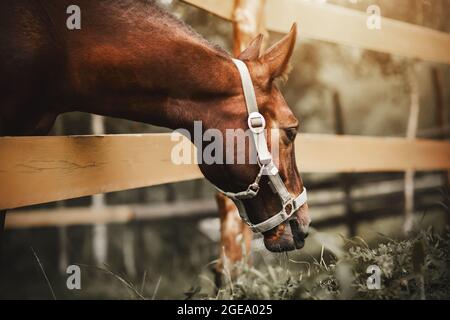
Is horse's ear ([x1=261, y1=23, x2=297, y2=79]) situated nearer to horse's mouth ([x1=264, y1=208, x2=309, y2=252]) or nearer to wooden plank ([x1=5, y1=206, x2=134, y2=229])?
horse's mouth ([x1=264, y1=208, x2=309, y2=252])

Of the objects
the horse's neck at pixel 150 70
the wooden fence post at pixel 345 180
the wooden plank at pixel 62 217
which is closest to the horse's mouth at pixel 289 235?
the horse's neck at pixel 150 70

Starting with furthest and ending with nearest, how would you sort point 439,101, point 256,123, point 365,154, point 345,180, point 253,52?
point 345,180
point 439,101
point 365,154
point 253,52
point 256,123

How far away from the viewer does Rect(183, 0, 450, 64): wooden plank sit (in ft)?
10.6

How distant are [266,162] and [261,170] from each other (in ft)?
0.14

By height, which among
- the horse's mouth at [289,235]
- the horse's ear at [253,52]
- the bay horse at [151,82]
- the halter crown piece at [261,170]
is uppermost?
the horse's ear at [253,52]

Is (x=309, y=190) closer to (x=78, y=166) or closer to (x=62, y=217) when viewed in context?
(x=62, y=217)

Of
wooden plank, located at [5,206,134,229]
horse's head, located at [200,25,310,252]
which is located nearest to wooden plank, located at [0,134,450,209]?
horse's head, located at [200,25,310,252]

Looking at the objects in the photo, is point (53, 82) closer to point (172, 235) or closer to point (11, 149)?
point (11, 149)

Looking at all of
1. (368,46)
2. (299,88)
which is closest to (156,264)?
(299,88)

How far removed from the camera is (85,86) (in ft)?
7.75

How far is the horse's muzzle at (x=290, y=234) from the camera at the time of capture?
8.02ft

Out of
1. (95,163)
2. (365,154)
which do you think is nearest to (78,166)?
(95,163)

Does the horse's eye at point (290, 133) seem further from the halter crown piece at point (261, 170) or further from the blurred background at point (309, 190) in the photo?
the blurred background at point (309, 190)

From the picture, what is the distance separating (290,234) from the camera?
8.04ft
